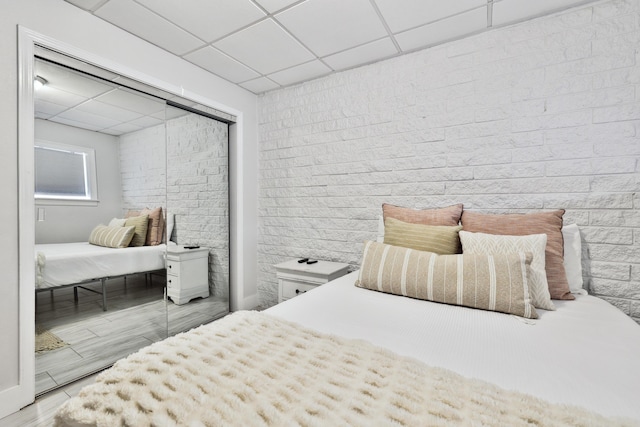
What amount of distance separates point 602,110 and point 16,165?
349 cm

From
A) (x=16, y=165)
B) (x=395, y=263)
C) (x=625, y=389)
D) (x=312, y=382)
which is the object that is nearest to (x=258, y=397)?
(x=312, y=382)

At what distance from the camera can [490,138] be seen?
2.07m

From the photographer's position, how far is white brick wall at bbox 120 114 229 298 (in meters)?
2.30

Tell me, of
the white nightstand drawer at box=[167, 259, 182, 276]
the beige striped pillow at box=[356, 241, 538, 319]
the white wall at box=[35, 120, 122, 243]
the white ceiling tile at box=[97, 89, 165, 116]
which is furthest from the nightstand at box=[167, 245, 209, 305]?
the beige striped pillow at box=[356, 241, 538, 319]

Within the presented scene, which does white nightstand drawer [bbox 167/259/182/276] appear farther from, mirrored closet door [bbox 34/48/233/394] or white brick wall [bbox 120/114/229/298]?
white brick wall [bbox 120/114/229/298]

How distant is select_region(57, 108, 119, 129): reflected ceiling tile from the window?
7.4 inches

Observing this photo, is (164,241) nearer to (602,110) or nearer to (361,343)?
(361,343)

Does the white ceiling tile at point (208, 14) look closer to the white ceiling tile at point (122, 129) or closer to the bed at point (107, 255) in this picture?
the white ceiling tile at point (122, 129)

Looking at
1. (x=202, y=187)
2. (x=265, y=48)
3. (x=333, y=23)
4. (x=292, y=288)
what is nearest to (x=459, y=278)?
(x=292, y=288)

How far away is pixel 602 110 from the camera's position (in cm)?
176

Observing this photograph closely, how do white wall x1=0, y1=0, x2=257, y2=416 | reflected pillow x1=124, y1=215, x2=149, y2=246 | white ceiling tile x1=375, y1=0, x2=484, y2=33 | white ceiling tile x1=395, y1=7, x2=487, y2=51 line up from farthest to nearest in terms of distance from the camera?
reflected pillow x1=124, y1=215, x2=149, y2=246
white ceiling tile x1=395, y1=7, x2=487, y2=51
white ceiling tile x1=375, y1=0, x2=484, y2=33
white wall x1=0, y1=0, x2=257, y2=416

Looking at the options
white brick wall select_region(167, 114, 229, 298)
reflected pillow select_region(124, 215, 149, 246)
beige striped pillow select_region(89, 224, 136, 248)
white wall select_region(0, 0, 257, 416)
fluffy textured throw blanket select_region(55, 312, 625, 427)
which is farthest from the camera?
white brick wall select_region(167, 114, 229, 298)

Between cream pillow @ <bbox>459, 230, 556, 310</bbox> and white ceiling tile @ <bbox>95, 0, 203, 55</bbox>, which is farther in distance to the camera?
white ceiling tile @ <bbox>95, 0, 203, 55</bbox>

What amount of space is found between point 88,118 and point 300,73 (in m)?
1.77
